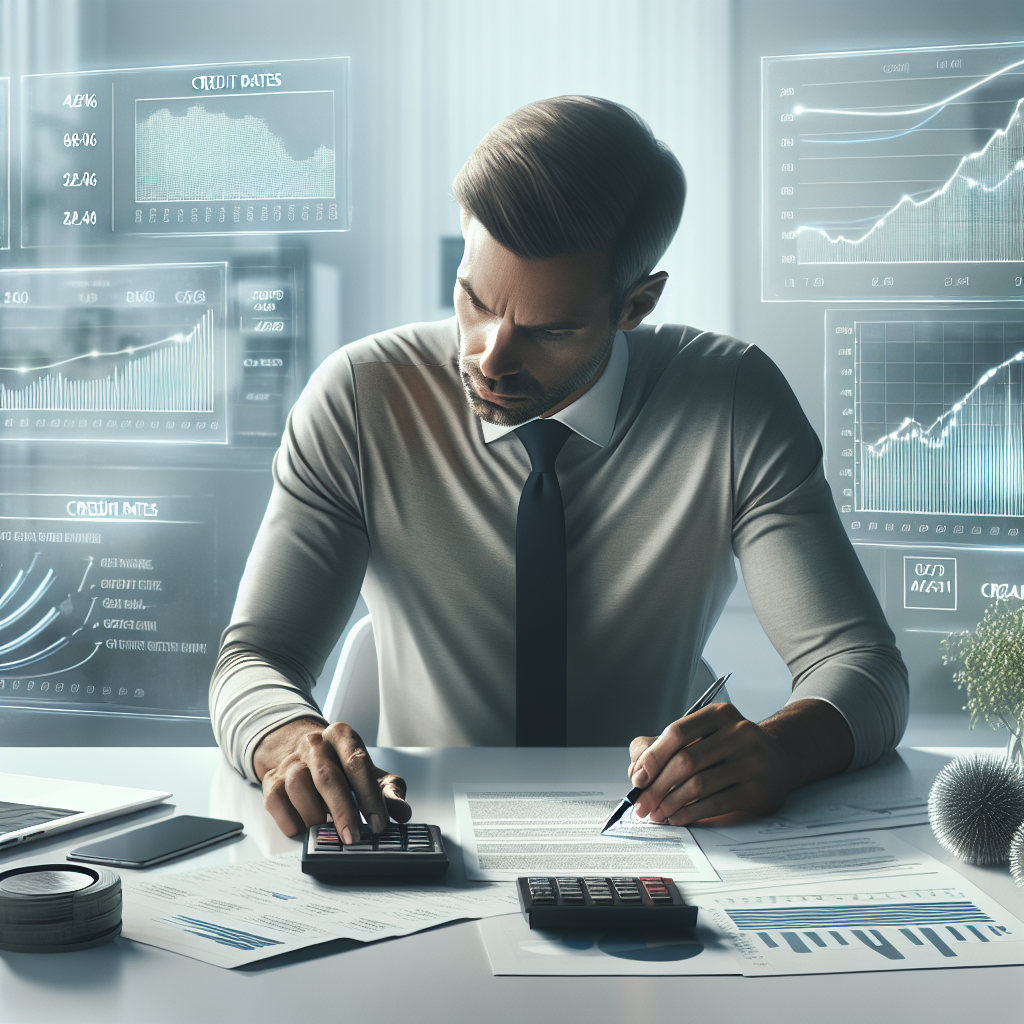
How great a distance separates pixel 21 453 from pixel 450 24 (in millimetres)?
1477

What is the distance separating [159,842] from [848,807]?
1.85 ft

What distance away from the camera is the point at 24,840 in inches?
31.1

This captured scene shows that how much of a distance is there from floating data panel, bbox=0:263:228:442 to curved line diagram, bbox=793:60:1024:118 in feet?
4.66

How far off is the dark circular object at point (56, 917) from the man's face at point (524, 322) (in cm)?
72

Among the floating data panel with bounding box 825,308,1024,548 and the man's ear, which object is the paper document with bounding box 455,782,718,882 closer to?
the man's ear

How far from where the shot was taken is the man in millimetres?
1174

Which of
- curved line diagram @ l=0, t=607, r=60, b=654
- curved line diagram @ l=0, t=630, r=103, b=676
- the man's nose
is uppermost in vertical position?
the man's nose

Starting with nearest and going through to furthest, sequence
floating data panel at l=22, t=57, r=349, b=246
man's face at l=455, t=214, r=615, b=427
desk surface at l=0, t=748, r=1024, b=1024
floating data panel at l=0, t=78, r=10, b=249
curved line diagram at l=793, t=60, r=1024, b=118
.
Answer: desk surface at l=0, t=748, r=1024, b=1024 → man's face at l=455, t=214, r=615, b=427 → curved line diagram at l=793, t=60, r=1024, b=118 → floating data panel at l=22, t=57, r=349, b=246 → floating data panel at l=0, t=78, r=10, b=249

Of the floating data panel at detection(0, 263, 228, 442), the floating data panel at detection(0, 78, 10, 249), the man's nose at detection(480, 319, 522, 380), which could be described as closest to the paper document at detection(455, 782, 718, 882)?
the man's nose at detection(480, 319, 522, 380)

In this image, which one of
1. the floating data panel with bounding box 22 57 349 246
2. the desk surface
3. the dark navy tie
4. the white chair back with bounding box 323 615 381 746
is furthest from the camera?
the floating data panel with bounding box 22 57 349 246

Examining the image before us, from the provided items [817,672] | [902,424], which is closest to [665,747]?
[817,672]

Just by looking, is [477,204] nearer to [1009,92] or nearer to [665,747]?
[665,747]

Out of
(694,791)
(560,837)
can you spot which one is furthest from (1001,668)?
(560,837)

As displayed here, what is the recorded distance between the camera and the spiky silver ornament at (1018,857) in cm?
70
